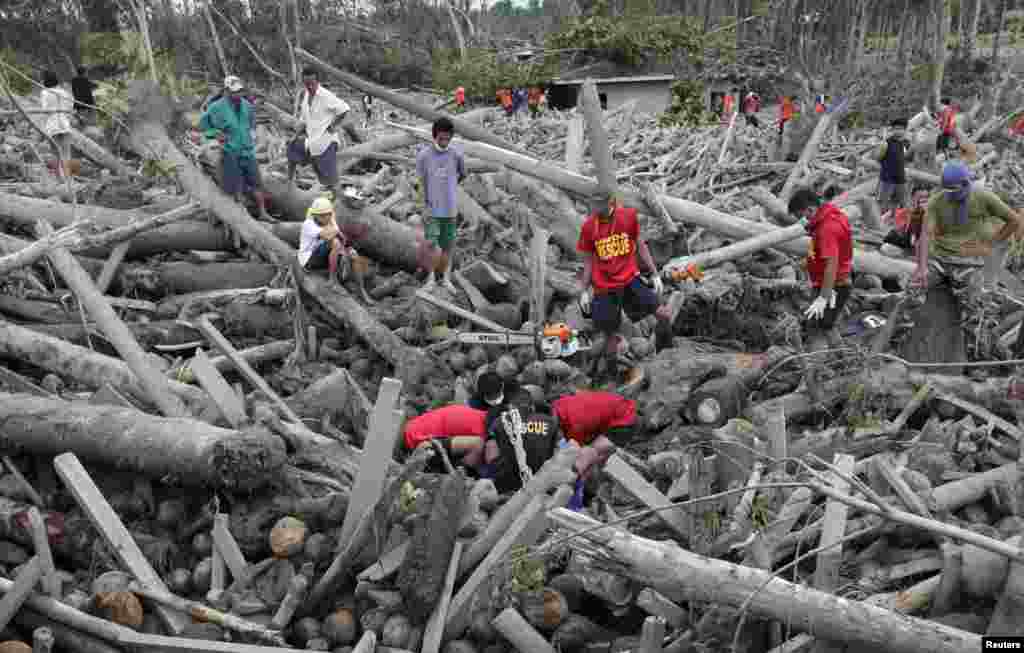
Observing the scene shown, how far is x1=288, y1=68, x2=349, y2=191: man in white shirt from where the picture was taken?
27.5 feet

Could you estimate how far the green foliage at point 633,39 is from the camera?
26.3m

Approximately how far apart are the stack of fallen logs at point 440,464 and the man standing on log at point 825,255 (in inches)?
14.6

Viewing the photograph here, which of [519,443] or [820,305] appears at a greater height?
[820,305]

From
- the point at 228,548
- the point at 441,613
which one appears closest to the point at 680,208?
the point at 441,613

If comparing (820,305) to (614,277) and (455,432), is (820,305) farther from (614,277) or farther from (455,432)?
(455,432)

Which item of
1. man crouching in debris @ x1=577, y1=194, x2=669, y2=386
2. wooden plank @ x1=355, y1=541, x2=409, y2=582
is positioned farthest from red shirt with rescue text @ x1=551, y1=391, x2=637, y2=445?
wooden plank @ x1=355, y1=541, x2=409, y2=582

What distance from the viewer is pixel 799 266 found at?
807 cm

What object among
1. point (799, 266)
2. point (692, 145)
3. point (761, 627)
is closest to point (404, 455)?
point (761, 627)

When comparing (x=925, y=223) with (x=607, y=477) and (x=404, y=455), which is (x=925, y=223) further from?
(x=404, y=455)

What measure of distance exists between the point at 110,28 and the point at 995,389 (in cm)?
2959

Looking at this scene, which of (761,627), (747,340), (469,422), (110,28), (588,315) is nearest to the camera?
(761,627)

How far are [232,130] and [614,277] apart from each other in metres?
4.21

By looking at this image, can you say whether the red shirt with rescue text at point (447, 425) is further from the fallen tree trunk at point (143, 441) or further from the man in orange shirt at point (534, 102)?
the man in orange shirt at point (534, 102)

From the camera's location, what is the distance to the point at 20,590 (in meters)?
4.04
